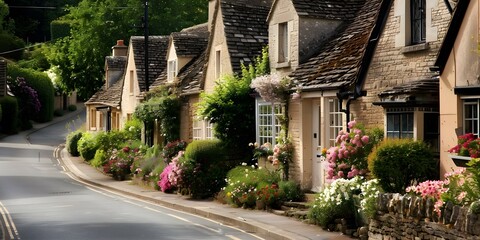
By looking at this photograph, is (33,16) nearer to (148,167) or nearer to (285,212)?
(148,167)

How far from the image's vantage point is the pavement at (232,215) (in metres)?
17.3

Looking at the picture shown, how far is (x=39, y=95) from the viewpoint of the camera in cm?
8119

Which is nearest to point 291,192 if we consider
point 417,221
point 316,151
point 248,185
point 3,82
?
point 316,151

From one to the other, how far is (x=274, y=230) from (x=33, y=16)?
97706 millimetres

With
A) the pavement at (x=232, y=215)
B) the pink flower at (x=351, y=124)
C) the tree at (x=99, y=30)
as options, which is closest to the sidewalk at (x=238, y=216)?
the pavement at (x=232, y=215)

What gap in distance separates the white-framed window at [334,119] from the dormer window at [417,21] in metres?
3.46

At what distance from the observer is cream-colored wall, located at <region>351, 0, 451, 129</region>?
17594 mm

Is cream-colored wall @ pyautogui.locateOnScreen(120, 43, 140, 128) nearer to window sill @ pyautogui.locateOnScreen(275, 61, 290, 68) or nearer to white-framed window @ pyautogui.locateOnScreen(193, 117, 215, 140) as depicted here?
white-framed window @ pyautogui.locateOnScreen(193, 117, 215, 140)

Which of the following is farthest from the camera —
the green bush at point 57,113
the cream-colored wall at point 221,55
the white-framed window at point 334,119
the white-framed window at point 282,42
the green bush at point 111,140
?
the green bush at point 57,113

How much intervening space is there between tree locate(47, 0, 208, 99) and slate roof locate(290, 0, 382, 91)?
123ft

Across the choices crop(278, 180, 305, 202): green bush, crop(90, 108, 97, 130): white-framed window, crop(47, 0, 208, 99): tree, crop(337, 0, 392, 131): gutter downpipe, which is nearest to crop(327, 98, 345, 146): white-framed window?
crop(337, 0, 392, 131): gutter downpipe

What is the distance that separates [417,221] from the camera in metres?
14.0

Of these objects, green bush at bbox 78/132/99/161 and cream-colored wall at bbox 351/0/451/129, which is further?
green bush at bbox 78/132/99/161

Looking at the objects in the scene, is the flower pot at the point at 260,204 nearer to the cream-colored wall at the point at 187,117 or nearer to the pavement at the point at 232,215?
the pavement at the point at 232,215
